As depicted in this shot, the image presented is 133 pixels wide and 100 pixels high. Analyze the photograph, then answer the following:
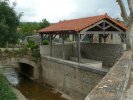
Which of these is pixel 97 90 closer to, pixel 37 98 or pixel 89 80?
pixel 89 80

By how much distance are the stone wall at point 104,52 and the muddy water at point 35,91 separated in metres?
5.24

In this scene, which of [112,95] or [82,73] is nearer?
[112,95]

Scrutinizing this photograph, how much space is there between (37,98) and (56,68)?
3.14 metres

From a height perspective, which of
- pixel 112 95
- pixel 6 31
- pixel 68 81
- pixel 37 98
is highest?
pixel 6 31

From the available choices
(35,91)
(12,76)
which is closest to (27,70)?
(12,76)

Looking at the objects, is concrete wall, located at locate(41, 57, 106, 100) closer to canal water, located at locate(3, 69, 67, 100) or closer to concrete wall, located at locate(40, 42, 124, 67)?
canal water, located at locate(3, 69, 67, 100)

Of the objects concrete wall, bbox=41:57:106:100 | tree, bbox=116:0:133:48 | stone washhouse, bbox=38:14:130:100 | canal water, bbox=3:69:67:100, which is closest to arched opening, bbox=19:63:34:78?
canal water, bbox=3:69:67:100

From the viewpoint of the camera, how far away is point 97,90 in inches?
233

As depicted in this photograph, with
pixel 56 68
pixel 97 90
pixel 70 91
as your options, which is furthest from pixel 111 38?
pixel 97 90

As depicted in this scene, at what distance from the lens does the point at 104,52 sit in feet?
82.9

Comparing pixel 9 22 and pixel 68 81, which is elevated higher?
pixel 9 22

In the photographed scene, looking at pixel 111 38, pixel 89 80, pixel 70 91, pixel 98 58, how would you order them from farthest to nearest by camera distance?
pixel 111 38
pixel 98 58
pixel 70 91
pixel 89 80

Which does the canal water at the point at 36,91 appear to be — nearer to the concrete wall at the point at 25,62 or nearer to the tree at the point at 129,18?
the concrete wall at the point at 25,62

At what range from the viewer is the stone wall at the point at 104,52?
79.5 feet
